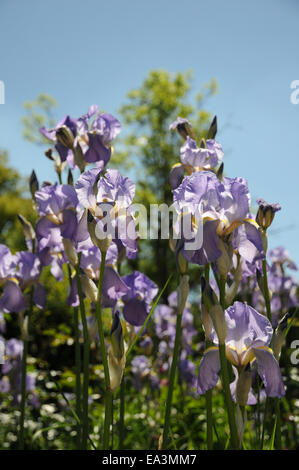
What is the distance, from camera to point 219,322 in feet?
3.77

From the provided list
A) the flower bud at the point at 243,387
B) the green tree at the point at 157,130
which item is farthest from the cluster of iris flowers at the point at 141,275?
the green tree at the point at 157,130

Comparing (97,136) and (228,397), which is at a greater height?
(97,136)

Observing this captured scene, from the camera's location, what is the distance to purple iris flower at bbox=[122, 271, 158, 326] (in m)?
1.84

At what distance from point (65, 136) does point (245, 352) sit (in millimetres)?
1370

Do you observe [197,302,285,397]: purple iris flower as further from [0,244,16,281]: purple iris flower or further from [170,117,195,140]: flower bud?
[0,244,16,281]: purple iris flower

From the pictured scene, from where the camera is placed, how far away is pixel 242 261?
1.67 metres

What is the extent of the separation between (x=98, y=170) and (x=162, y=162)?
60.8ft

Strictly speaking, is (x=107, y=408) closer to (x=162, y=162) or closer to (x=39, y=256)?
(x=39, y=256)

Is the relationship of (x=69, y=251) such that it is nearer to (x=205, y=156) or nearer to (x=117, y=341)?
(x=117, y=341)

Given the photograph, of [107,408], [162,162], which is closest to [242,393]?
[107,408]

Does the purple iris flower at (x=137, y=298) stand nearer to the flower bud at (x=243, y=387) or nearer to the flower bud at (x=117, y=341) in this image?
the flower bud at (x=117, y=341)

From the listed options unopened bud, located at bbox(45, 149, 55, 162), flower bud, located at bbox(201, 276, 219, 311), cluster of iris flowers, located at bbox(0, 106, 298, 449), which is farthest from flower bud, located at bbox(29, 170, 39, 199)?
flower bud, located at bbox(201, 276, 219, 311)

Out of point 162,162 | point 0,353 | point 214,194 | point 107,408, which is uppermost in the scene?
point 162,162

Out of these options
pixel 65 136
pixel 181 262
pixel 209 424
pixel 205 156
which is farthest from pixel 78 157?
pixel 209 424
